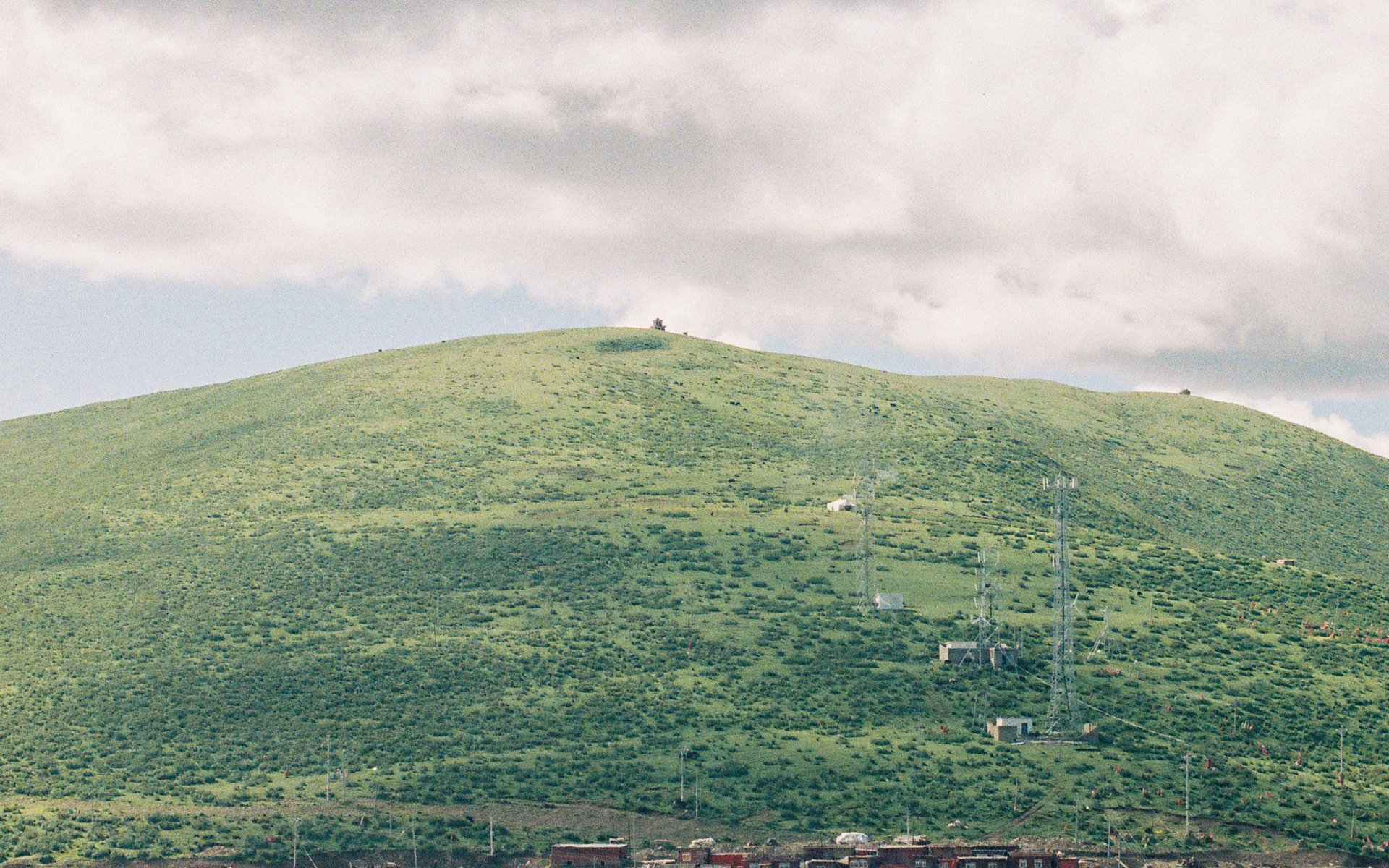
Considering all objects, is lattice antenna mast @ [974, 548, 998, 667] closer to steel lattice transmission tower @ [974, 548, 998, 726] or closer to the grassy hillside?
steel lattice transmission tower @ [974, 548, 998, 726]

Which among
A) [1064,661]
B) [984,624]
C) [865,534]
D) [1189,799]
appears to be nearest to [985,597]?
[984,624]

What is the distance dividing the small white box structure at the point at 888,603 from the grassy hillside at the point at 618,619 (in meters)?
1.63

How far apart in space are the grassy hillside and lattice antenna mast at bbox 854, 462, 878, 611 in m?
1.09

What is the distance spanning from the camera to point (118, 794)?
9212 cm

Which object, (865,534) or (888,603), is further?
(865,534)

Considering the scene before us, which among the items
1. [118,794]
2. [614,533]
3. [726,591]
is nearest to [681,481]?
[614,533]

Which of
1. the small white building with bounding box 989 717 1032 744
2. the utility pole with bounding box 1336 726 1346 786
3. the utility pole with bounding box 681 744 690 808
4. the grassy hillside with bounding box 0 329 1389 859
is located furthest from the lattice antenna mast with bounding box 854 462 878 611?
the utility pole with bounding box 1336 726 1346 786

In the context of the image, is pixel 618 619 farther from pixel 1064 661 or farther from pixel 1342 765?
pixel 1342 765

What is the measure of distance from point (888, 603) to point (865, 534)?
11.4 metres

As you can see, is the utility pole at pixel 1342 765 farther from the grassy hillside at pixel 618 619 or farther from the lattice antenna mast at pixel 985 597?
the lattice antenna mast at pixel 985 597

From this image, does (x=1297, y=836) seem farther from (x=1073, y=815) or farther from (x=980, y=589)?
(x=980, y=589)

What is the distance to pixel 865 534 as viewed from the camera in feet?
422

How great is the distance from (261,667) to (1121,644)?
6036 centimetres

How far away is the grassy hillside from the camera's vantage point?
308 feet
